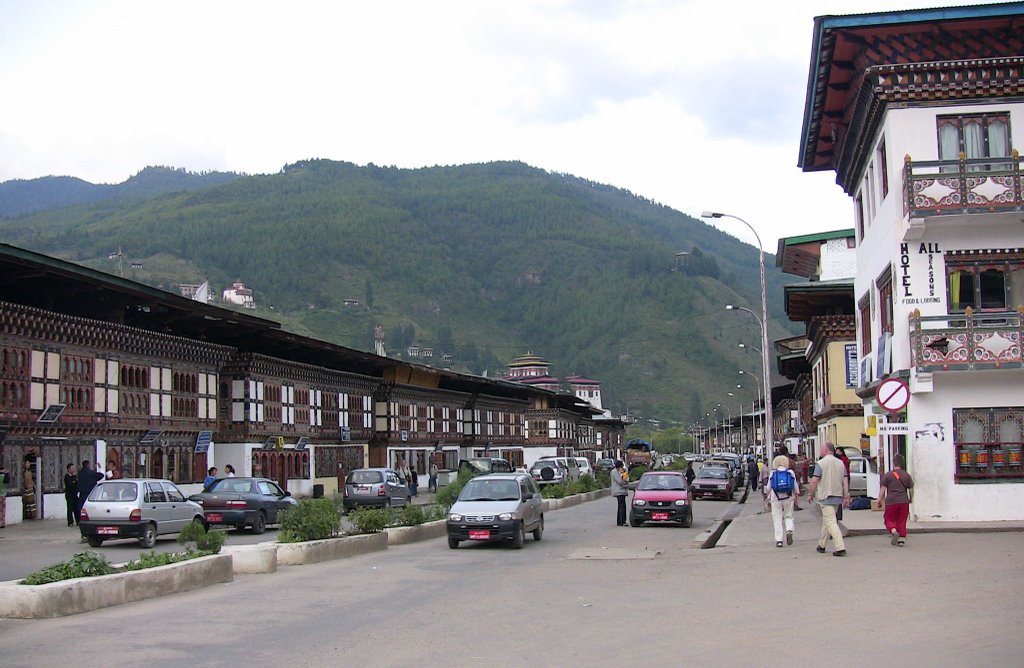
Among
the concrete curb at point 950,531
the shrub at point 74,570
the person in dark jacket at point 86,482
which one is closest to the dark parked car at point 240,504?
the person in dark jacket at point 86,482

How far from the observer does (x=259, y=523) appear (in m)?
29.6

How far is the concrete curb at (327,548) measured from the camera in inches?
805

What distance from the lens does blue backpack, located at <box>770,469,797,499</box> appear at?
22.2 metres

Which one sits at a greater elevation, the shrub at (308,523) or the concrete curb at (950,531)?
the shrub at (308,523)

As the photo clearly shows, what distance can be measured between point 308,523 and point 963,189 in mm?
16070

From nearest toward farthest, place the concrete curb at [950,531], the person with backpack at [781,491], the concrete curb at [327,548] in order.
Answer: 1. the concrete curb at [327,548]
2. the person with backpack at [781,491]
3. the concrete curb at [950,531]

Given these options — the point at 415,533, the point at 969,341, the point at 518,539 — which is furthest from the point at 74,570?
the point at 969,341

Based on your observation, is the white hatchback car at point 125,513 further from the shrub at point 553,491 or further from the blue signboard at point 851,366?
the blue signboard at point 851,366

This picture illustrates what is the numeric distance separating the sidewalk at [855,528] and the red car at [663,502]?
1.53 meters

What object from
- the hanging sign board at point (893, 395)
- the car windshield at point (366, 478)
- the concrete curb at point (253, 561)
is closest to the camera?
the concrete curb at point (253, 561)

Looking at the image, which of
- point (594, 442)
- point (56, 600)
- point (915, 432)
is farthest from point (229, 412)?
point (594, 442)

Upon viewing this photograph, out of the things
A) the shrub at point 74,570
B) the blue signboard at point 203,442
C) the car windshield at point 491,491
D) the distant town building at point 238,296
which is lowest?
the shrub at point 74,570

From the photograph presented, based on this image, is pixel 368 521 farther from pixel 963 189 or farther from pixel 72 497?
pixel 963 189

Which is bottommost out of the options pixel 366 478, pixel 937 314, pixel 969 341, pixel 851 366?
pixel 366 478
